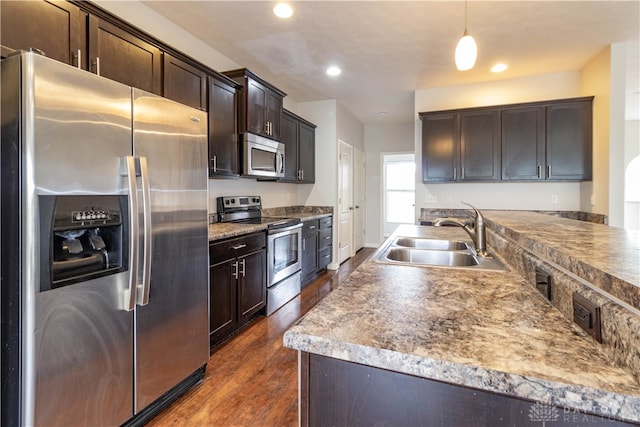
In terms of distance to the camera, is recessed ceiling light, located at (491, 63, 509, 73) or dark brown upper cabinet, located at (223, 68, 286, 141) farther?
recessed ceiling light, located at (491, 63, 509, 73)

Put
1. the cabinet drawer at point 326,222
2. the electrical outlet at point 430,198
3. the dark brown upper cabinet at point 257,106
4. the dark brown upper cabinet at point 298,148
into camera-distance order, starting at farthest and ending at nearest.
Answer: the cabinet drawer at point 326,222
the electrical outlet at point 430,198
the dark brown upper cabinet at point 298,148
the dark brown upper cabinet at point 257,106

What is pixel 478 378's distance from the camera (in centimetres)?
59

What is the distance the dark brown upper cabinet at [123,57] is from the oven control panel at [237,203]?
1.34 metres

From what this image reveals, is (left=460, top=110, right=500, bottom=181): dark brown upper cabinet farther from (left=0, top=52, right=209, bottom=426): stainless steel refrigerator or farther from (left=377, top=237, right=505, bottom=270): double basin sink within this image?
(left=0, top=52, right=209, bottom=426): stainless steel refrigerator

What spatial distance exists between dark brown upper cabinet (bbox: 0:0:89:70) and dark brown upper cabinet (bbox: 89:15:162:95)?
0.06 metres

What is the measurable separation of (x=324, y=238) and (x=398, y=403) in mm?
4143

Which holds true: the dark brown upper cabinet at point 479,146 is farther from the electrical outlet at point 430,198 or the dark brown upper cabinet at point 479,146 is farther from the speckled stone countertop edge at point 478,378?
the speckled stone countertop edge at point 478,378

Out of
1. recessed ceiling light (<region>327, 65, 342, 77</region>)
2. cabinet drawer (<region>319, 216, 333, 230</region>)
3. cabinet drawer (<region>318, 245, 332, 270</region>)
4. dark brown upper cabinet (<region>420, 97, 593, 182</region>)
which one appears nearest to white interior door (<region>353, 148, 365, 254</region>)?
cabinet drawer (<region>319, 216, 333, 230</region>)

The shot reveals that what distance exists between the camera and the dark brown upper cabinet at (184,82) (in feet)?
7.59

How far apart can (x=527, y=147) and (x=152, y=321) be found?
A: 430 cm

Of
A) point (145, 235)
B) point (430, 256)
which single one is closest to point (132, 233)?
point (145, 235)

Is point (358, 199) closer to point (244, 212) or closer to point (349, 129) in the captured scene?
point (349, 129)

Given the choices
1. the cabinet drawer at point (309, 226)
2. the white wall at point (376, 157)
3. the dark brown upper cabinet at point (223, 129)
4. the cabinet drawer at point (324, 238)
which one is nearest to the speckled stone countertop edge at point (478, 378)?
the dark brown upper cabinet at point (223, 129)

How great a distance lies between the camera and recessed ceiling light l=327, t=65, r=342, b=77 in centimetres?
378
